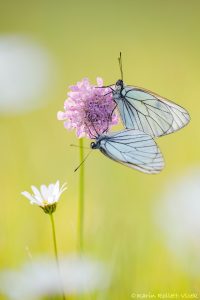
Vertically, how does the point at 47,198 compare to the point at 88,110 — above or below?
below

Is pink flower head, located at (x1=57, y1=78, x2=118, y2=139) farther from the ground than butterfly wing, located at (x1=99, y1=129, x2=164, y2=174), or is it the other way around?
pink flower head, located at (x1=57, y1=78, x2=118, y2=139)

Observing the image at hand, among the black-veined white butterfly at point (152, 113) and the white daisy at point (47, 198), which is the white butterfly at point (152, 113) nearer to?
the black-veined white butterfly at point (152, 113)

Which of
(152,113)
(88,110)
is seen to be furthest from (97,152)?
(88,110)

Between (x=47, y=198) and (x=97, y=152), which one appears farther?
(x=97, y=152)

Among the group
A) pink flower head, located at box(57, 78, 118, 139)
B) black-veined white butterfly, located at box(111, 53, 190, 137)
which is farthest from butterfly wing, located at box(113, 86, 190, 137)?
pink flower head, located at box(57, 78, 118, 139)

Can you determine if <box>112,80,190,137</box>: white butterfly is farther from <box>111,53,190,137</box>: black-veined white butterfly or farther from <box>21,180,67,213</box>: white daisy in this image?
<box>21,180,67,213</box>: white daisy

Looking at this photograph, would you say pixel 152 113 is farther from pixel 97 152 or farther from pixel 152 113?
pixel 97 152
